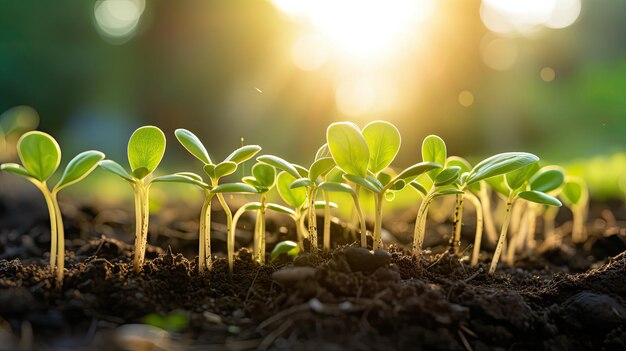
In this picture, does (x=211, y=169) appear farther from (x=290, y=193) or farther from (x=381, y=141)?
(x=381, y=141)

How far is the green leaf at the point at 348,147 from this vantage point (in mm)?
1591

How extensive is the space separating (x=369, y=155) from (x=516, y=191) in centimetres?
72

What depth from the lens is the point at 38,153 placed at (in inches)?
60.5

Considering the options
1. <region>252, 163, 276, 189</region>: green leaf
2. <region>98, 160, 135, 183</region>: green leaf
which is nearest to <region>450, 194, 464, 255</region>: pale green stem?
<region>252, 163, 276, 189</region>: green leaf

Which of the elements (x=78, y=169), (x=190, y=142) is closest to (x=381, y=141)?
(x=190, y=142)

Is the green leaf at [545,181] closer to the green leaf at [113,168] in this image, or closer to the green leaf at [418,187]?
the green leaf at [418,187]

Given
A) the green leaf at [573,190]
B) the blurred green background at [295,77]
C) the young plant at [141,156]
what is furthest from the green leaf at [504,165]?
the blurred green background at [295,77]

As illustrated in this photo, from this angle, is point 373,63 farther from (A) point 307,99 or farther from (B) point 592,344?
(B) point 592,344

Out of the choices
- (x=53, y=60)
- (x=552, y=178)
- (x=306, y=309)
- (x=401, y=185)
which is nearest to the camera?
(x=306, y=309)

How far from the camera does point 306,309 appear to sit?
144 centimetres

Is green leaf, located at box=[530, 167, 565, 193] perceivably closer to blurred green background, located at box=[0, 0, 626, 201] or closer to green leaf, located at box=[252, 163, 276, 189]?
green leaf, located at box=[252, 163, 276, 189]

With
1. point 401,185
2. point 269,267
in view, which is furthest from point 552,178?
point 269,267

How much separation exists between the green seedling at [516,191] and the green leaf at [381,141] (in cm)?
29

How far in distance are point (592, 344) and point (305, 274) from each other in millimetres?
856
